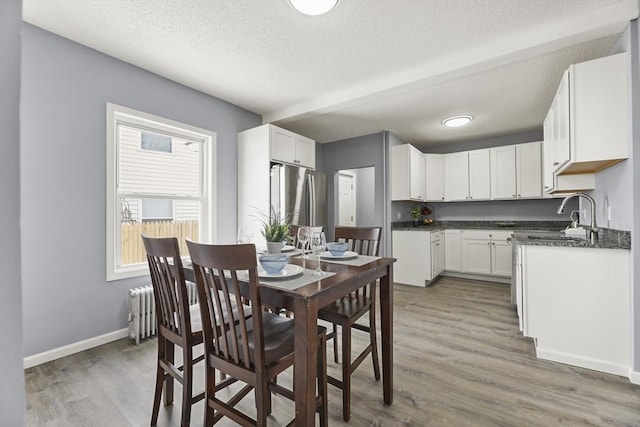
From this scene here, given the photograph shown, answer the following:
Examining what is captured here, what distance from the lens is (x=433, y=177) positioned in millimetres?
5184

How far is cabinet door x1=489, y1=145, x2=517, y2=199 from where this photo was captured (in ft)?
15.0

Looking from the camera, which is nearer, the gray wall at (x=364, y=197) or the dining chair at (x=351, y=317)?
the dining chair at (x=351, y=317)

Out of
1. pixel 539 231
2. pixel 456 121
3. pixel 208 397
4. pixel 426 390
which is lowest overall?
pixel 426 390

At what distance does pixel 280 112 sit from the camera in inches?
152

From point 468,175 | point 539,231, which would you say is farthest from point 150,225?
point 539,231

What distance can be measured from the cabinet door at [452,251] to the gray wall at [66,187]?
4.68m

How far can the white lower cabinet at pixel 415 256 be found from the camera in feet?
14.4

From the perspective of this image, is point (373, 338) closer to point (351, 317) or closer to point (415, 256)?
point (351, 317)

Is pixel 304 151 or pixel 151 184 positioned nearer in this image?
A: pixel 151 184

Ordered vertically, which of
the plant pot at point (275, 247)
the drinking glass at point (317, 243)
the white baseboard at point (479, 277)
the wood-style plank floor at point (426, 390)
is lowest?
the wood-style plank floor at point (426, 390)

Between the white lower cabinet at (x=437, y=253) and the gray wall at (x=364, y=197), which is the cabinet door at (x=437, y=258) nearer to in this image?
the white lower cabinet at (x=437, y=253)

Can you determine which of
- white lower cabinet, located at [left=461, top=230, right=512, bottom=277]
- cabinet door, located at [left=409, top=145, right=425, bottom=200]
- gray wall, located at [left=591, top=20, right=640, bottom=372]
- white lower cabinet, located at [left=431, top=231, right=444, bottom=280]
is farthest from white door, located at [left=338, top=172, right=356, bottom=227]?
gray wall, located at [left=591, top=20, right=640, bottom=372]


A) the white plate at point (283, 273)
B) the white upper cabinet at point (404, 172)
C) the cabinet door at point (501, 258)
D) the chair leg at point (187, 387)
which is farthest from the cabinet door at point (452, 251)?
the chair leg at point (187, 387)

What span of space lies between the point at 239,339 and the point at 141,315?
174 centimetres
